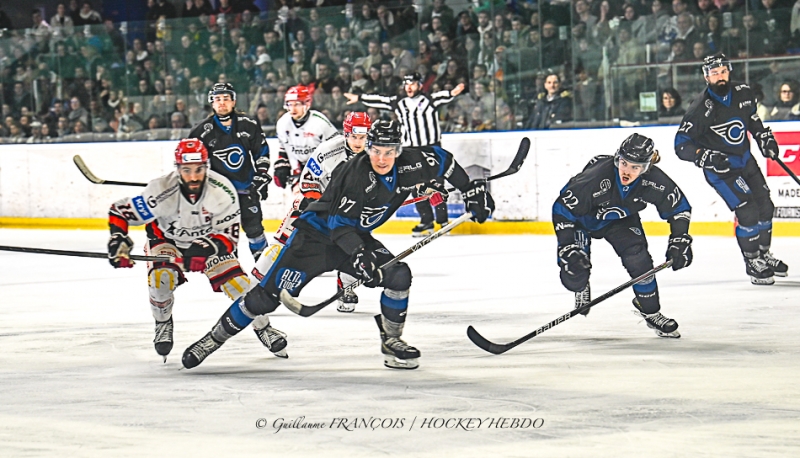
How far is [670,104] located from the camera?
1005cm

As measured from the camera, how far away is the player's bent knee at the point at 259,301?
4711 mm

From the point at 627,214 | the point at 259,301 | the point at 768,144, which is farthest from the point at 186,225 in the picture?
the point at 768,144

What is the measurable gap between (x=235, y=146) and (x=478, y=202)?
2490 mm

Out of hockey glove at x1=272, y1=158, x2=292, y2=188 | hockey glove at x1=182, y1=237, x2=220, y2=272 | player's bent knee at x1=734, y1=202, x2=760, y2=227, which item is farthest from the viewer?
hockey glove at x1=272, y1=158, x2=292, y2=188

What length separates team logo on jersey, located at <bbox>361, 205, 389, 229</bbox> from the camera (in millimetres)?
4691

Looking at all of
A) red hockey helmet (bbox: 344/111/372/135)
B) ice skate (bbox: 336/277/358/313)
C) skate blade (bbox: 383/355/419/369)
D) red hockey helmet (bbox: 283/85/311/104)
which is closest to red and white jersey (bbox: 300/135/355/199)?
red hockey helmet (bbox: 344/111/372/135)

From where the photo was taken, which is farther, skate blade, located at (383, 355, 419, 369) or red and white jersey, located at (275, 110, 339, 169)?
red and white jersey, located at (275, 110, 339, 169)

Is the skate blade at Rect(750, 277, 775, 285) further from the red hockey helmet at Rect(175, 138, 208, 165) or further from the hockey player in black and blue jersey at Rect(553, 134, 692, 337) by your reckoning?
the red hockey helmet at Rect(175, 138, 208, 165)

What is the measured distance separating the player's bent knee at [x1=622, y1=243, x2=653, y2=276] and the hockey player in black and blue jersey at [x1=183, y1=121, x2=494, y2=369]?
41.2 inches

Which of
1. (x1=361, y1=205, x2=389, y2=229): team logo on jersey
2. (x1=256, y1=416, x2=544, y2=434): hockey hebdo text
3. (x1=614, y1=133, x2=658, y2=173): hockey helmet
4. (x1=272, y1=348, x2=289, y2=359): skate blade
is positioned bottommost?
(x1=272, y1=348, x2=289, y2=359): skate blade

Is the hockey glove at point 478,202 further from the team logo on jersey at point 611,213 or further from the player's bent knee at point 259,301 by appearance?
the player's bent knee at point 259,301

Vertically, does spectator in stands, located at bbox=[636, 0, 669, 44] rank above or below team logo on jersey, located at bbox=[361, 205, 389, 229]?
above

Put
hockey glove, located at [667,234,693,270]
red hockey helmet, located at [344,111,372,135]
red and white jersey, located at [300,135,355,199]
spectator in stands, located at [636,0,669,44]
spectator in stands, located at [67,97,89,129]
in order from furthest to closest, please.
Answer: spectator in stands, located at [67,97,89,129] < spectator in stands, located at [636,0,669,44] < red and white jersey, located at [300,135,355,199] < red hockey helmet, located at [344,111,372,135] < hockey glove, located at [667,234,693,270]

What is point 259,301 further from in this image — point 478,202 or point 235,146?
point 235,146
